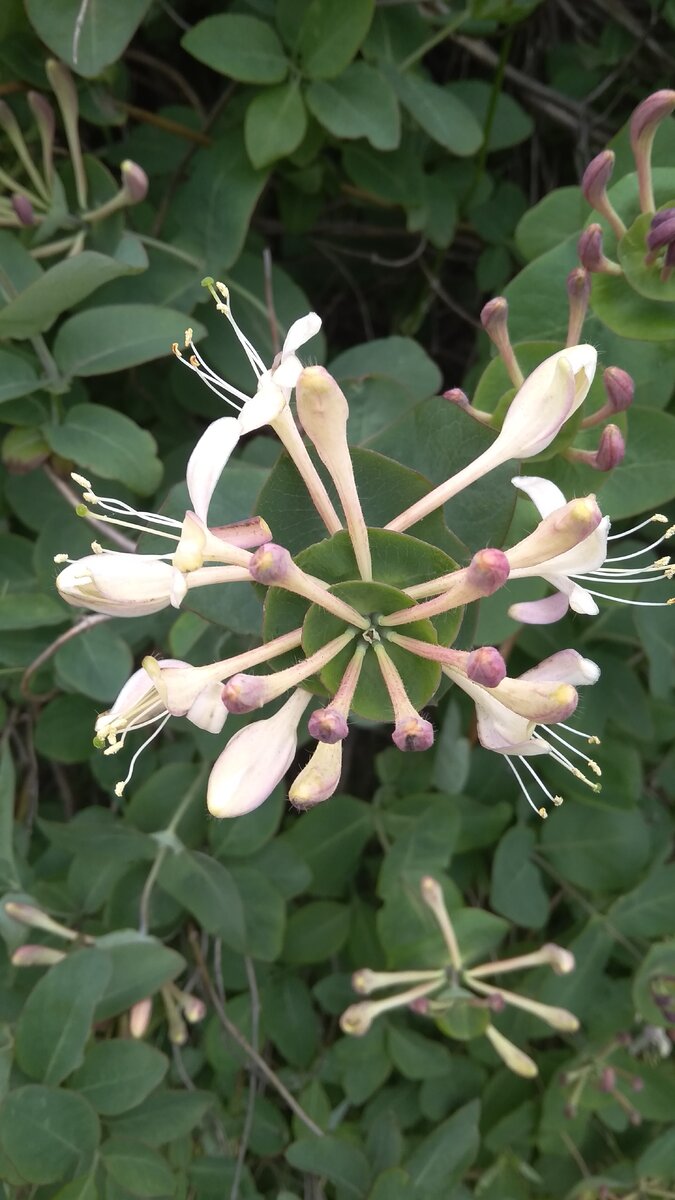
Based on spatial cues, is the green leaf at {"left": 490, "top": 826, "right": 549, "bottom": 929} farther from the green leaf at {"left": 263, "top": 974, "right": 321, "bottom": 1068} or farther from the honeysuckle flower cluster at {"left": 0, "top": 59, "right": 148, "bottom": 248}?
the honeysuckle flower cluster at {"left": 0, "top": 59, "right": 148, "bottom": 248}

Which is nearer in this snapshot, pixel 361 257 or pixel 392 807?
pixel 392 807

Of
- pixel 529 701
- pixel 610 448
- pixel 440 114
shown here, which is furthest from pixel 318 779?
pixel 440 114

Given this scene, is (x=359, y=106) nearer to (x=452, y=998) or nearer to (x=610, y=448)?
(x=610, y=448)

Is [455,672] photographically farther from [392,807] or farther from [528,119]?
[528,119]

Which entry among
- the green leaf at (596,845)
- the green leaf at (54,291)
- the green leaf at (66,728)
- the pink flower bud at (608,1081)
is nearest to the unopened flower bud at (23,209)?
the green leaf at (54,291)

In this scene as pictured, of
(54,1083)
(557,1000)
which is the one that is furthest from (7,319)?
(557,1000)

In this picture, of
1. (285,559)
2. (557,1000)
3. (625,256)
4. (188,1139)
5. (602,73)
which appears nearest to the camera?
(285,559)

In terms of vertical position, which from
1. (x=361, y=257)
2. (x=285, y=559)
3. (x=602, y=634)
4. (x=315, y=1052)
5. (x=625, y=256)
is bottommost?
(x=315, y=1052)
